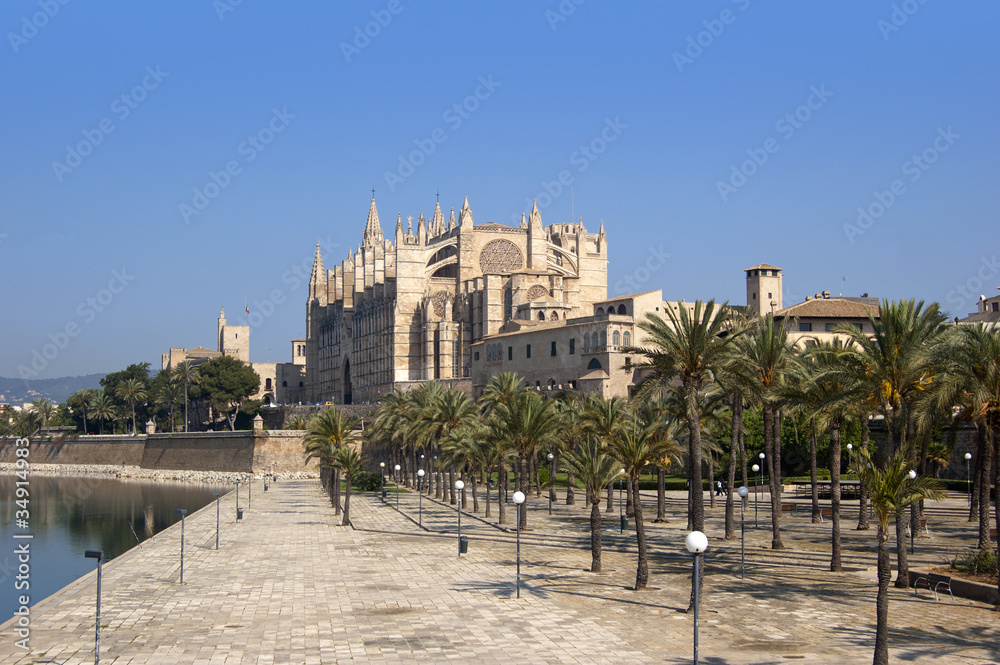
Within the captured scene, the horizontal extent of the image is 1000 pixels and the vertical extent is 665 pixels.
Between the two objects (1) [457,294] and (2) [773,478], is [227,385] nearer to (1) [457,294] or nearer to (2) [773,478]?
(1) [457,294]

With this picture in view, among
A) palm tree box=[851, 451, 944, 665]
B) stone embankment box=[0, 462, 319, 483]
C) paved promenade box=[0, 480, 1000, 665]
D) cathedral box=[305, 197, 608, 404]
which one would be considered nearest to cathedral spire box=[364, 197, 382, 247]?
cathedral box=[305, 197, 608, 404]

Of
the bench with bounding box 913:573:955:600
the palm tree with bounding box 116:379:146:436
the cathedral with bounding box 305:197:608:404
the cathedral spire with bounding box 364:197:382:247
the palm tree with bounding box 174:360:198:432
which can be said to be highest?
the cathedral spire with bounding box 364:197:382:247

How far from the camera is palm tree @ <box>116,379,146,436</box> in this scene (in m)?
98.3

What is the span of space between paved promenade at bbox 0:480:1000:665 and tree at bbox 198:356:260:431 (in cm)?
7002

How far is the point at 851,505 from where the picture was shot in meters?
35.2

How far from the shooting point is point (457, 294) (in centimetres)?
8075

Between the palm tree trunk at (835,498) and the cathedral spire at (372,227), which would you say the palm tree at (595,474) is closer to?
the palm tree trunk at (835,498)

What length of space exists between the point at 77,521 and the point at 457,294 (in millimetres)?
38962

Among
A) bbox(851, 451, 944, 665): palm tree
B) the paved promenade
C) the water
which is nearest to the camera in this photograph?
bbox(851, 451, 944, 665): palm tree

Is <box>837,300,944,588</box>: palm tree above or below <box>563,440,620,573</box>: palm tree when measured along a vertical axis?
above

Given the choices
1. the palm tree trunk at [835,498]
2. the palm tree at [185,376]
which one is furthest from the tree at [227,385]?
the palm tree trunk at [835,498]

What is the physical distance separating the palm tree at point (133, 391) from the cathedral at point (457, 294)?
73.2 ft

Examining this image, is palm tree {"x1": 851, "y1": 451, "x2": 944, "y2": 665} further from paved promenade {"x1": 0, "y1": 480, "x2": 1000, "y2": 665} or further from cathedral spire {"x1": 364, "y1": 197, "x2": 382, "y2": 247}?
cathedral spire {"x1": 364, "y1": 197, "x2": 382, "y2": 247}

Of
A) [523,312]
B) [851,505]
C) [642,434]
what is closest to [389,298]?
[523,312]
